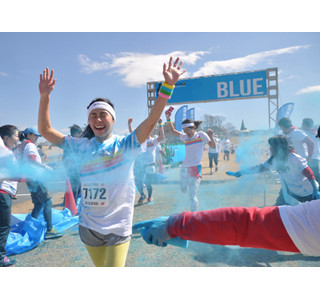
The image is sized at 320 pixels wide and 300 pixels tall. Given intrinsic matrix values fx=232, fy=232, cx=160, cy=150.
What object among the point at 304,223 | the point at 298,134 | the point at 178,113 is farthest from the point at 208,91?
the point at 304,223

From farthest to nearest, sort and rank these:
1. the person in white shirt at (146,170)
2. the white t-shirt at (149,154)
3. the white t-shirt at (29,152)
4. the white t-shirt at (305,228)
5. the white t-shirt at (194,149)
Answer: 1. the white t-shirt at (149,154)
2. the person in white shirt at (146,170)
3. the white t-shirt at (194,149)
4. the white t-shirt at (29,152)
5. the white t-shirt at (305,228)

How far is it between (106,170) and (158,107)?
0.66 metres

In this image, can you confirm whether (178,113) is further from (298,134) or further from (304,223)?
(304,223)

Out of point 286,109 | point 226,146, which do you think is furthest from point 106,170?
point 226,146

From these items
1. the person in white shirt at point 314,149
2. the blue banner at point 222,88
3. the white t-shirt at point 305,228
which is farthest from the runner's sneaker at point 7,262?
the blue banner at point 222,88

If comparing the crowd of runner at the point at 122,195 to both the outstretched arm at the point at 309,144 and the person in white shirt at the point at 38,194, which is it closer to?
the person in white shirt at the point at 38,194

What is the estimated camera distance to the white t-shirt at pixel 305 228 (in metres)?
0.98

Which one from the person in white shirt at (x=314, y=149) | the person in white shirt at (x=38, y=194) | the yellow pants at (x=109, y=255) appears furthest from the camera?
the person in white shirt at (x=314, y=149)

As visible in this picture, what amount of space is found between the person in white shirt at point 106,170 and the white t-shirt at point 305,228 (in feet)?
3.74

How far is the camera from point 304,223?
99 centimetres

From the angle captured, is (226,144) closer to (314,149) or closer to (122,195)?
(314,149)

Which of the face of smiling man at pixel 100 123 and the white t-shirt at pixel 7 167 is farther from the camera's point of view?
the white t-shirt at pixel 7 167

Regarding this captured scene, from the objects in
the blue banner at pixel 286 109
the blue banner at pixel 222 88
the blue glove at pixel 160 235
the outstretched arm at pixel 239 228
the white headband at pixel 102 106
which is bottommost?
the blue glove at pixel 160 235

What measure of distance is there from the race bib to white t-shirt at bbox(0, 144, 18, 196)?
1369 millimetres
